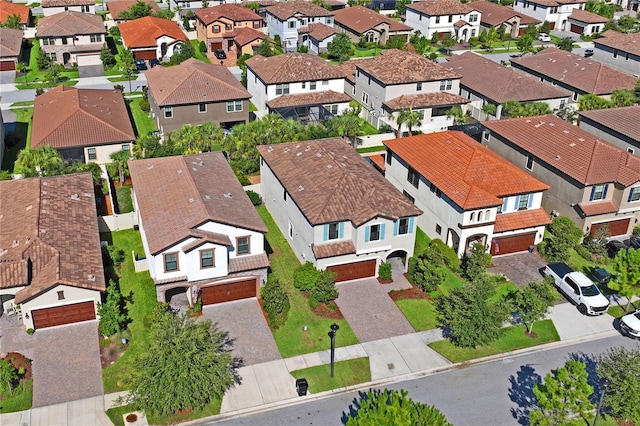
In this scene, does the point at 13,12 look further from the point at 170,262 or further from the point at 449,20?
the point at 170,262

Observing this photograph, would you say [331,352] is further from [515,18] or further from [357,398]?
[515,18]

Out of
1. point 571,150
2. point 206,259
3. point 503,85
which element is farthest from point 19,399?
point 503,85

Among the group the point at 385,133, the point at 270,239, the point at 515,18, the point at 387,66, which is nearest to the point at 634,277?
the point at 270,239

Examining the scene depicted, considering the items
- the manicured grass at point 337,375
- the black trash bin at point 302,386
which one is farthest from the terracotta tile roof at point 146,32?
the black trash bin at point 302,386

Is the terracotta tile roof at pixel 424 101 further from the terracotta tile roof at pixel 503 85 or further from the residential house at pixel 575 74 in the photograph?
the residential house at pixel 575 74

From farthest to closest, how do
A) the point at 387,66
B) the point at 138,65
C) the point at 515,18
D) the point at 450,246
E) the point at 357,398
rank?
the point at 515,18, the point at 138,65, the point at 387,66, the point at 450,246, the point at 357,398

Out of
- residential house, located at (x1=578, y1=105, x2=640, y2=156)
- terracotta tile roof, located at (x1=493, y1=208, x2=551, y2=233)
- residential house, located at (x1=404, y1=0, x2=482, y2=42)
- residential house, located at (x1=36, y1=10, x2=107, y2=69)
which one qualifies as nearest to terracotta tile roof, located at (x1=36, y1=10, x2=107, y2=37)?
residential house, located at (x1=36, y1=10, x2=107, y2=69)

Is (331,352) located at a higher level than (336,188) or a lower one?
lower
